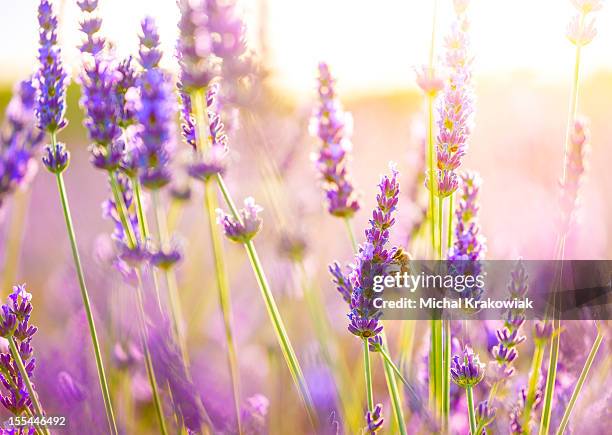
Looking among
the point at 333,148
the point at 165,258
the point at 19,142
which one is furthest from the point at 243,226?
the point at 19,142

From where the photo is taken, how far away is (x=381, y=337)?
1.00 meters

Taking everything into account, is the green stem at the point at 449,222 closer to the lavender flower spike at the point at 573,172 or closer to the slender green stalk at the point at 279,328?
the lavender flower spike at the point at 573,172

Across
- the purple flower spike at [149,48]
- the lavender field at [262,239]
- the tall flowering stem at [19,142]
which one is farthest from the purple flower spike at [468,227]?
the tall flowering stem at [19,142]

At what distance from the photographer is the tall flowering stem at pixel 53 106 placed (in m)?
0.94

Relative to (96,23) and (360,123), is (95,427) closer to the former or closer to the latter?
(96,23)

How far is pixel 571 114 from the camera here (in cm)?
89

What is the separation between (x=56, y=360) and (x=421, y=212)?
785 millimetres

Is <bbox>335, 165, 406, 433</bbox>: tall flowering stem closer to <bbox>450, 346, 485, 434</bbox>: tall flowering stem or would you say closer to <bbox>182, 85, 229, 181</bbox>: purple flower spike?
<bbox>450, 346, 485, 434</bbox>: tall flowering stem

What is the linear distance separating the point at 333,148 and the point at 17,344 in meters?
0.60

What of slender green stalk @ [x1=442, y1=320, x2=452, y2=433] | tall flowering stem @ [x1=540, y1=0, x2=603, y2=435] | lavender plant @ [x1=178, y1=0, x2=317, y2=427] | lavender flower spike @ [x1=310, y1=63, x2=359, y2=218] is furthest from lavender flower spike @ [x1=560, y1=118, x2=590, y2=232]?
lavender plant @ [x1=178, y1=0, x2=317, y2=427]

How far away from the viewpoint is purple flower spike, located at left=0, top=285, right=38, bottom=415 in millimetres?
972

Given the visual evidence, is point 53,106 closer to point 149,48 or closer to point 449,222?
point 149,48

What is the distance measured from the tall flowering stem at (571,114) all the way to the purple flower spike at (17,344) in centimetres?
77

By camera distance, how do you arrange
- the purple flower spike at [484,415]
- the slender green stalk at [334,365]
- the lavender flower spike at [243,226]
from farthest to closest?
1. the slender green stalk at [334,365]
2. the lavender flower spike at [243,226]
3. the purple flower spike at [484,415]
